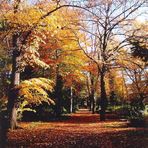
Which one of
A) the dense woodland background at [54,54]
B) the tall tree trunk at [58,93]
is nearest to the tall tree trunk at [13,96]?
the dense woodland background at [54,54]

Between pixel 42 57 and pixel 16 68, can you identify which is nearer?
pixel 16 68

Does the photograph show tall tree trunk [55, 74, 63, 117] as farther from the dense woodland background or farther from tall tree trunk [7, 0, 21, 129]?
tall tree trunk [7, 0, 21, 129]

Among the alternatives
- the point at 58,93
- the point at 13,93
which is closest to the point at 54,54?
the point at 58,93

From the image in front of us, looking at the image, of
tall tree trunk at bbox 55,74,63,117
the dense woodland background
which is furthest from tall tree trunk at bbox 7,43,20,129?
tall tree trunk at bbox 55,74,63,117

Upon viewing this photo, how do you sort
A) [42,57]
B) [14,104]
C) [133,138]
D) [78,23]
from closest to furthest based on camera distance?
1. [133,138]
2. [14,104]
3. [78,23]
4. [42,57]

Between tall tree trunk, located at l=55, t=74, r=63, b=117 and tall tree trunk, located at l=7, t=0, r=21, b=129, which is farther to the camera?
tall tree trunk, located at l=55, t=74, r=63, b=117

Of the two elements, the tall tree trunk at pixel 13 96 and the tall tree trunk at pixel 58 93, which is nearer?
the tall tree trunk at pixel 13 96

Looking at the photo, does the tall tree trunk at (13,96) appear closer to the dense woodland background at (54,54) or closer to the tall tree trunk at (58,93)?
the dense woodland background at (54,54)

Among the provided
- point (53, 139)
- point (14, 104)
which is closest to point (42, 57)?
point (14, 104)

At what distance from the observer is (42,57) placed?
28.7m

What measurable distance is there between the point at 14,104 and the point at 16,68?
194 cm

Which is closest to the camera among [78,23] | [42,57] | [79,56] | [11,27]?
[11,27]

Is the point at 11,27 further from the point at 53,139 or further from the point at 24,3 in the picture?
the point at 53,139

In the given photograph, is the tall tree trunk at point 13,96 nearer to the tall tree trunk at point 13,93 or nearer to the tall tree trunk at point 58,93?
the tall tree trunk at point 13,93
